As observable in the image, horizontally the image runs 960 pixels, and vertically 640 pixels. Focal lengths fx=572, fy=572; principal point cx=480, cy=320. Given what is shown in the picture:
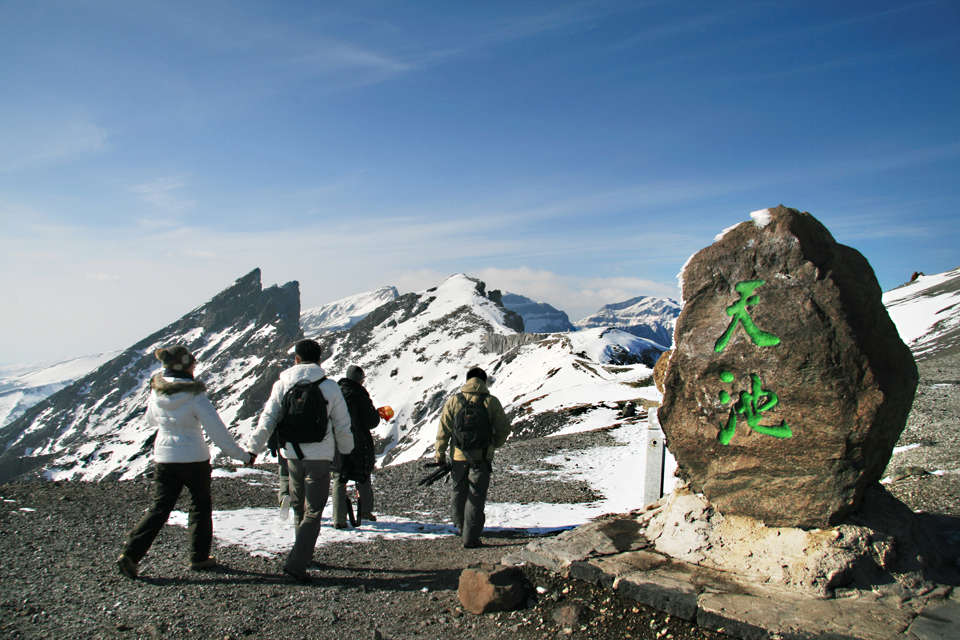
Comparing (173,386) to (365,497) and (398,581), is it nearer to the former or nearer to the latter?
(398,581)

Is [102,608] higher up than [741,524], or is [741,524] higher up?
[741,524]

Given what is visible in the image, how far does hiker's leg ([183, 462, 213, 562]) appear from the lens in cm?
604

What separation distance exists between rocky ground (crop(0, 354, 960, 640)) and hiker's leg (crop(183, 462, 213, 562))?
26 centimetres

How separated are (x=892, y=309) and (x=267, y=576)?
63.8 meters

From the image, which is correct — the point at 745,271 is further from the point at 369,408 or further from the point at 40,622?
the point at 40,622

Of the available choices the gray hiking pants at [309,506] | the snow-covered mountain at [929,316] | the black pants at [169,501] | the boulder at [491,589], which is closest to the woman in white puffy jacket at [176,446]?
the black pants at [169,501]

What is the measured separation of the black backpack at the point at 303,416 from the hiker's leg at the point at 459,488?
2.53m

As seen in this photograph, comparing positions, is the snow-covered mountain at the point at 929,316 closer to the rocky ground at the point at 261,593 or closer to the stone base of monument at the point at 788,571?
the stone base of monument at the point at 788,571

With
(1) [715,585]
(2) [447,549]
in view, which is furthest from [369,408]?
(1) [715,585]

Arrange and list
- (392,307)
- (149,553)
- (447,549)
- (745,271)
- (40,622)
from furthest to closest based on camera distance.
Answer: (392,307) < (447,549) < (149,553) < (745,271) < (40,622)

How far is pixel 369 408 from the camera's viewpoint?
863 centimetres

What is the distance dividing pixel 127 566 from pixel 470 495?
4.00m

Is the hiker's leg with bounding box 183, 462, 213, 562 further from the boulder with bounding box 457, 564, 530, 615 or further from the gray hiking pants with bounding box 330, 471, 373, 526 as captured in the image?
the boulder with bounding box 457, 564, 530, 615

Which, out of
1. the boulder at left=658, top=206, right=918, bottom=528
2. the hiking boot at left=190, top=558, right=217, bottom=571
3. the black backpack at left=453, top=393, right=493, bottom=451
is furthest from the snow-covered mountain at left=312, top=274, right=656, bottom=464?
the hiking boot at left=190, top=558, right=217, bottom=571
